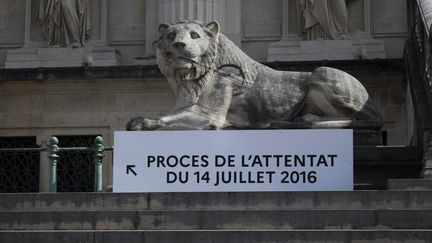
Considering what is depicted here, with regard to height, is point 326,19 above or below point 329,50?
above

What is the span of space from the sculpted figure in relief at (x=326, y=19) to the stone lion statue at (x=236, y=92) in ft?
25.3

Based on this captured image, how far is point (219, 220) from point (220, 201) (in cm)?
41

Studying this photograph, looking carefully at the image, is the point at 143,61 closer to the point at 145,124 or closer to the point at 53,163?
the point at 53,163

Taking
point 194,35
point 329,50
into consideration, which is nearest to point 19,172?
point 329,50

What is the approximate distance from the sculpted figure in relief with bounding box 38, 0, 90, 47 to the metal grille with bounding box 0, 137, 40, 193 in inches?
95.5

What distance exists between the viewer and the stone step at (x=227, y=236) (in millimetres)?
12609

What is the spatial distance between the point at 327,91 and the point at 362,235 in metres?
4.01

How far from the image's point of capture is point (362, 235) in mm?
12664

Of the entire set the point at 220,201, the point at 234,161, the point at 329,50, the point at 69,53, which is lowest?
the point at 220,201

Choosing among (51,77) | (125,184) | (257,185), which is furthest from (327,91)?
(51,77)

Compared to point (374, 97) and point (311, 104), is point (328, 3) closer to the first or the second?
point (374, 97)

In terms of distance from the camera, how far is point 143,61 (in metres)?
24.4

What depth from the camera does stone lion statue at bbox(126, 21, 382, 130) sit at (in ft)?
52.7

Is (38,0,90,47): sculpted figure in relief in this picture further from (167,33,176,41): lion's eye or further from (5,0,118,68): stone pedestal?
(167,33,176,41): lion's eye
